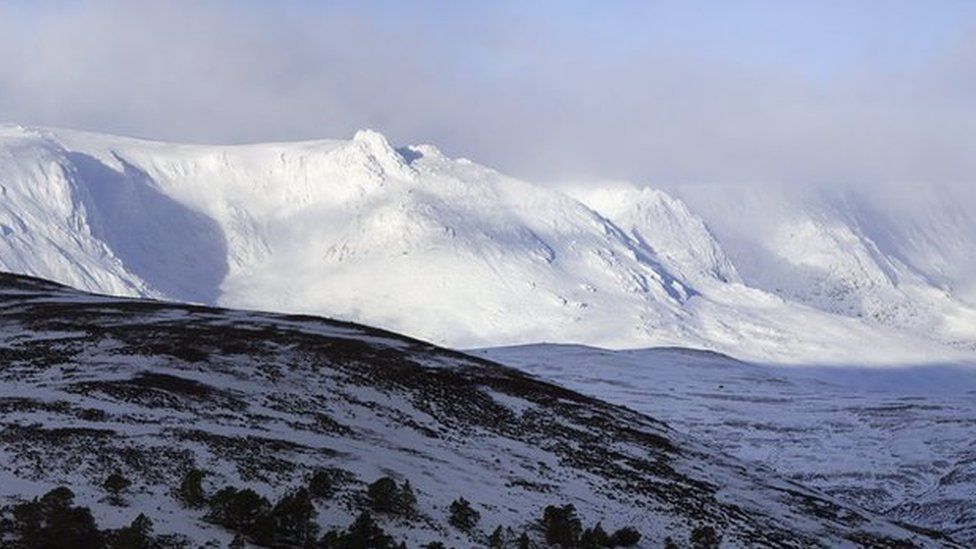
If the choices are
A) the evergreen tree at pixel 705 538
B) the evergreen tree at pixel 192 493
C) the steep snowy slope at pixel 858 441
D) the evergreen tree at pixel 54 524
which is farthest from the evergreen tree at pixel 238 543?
the steep snowy slope at pixel 858 441

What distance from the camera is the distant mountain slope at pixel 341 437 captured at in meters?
57.0

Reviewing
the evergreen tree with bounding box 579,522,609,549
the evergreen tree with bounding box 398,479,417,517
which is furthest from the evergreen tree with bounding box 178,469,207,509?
the evergreen tree with bounding box 579,522,609,549

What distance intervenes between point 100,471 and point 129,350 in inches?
1196

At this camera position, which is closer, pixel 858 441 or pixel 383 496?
pixel 383 496

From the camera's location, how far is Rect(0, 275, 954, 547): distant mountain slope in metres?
57.0

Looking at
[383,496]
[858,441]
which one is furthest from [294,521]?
[858,441]

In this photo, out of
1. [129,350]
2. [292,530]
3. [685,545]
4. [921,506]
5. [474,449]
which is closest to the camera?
[292,530]

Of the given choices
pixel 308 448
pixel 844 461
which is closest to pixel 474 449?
pixel 308 448

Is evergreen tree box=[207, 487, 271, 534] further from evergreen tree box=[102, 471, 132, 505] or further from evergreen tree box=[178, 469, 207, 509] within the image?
evergreen tree box=[102, 471, 132, 505]

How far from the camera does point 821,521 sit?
77.8m

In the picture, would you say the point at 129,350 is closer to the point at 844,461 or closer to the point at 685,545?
the point at 685,545

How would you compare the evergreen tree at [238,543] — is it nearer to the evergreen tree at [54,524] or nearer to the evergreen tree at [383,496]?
the evergreen tree at [54,524]

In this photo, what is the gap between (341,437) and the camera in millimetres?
69750

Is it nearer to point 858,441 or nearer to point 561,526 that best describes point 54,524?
point 561,526
